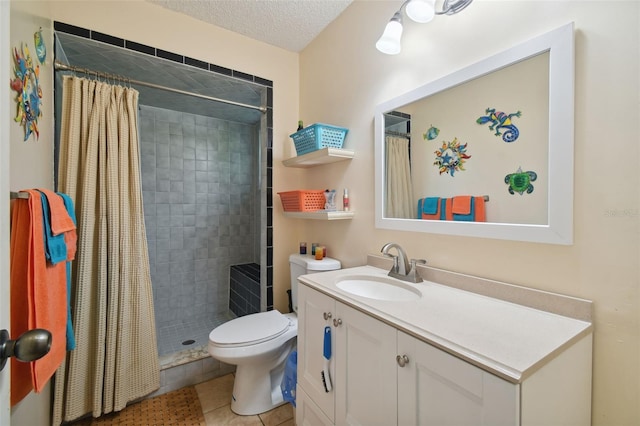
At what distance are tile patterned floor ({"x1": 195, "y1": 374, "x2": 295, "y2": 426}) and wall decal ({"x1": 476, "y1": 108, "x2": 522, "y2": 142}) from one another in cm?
179

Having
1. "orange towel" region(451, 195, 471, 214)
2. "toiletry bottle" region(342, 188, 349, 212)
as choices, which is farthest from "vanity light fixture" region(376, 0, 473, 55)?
"toiletry bottle" region(342, 188, 349, 212)

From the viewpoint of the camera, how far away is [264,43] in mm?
2168

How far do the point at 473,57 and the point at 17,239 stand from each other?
5.74 feet

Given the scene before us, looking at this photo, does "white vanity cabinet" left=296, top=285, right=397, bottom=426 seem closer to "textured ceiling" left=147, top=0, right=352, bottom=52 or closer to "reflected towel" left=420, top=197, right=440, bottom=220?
"reflected towel" left=420, top=197, right=440, bottom=220

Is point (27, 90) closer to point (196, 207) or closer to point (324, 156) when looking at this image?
point (324, 156)

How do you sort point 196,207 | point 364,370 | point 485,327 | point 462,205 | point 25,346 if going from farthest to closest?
point 196,207, point 462,205, point 364,370, point 485,327, point 25,346

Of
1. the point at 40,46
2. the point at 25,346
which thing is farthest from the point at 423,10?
the point at 40,46

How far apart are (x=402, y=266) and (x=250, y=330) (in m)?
0.95

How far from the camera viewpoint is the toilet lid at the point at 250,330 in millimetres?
1534

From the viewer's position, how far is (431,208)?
1279 mm

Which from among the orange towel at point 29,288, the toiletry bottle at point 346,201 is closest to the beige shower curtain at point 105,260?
the orange towel at point 29,288

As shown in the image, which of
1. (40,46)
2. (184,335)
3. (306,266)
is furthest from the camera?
(184,335)

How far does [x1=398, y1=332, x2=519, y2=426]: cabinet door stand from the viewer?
1.96ft

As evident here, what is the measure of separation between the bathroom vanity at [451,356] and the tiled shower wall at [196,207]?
202 centimetres
